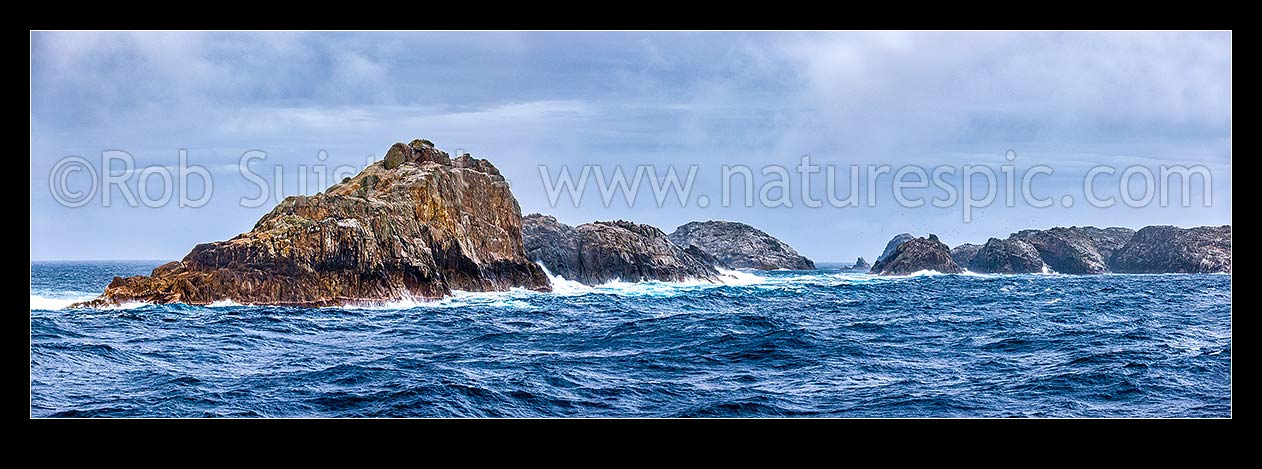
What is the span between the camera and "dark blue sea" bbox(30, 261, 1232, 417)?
15.7 m

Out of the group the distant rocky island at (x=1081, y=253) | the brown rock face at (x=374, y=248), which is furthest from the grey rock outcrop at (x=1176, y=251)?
the brown rock face at (x=374, y=248)

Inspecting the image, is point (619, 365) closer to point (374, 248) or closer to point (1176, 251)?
point (374, 248)

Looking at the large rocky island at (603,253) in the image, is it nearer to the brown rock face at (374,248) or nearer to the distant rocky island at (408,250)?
the distant rocky island at (408,250)

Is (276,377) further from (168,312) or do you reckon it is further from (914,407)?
(168,312)

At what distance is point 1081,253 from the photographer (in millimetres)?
127938

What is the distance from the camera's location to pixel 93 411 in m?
14.8

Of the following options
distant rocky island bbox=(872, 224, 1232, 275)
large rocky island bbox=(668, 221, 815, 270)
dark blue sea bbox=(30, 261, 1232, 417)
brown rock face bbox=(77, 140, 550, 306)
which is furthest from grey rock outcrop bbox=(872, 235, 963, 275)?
dark blue sea bbox=(30, 261, 1232, 417)

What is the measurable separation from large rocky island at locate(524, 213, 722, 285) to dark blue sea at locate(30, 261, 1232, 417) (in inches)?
1618

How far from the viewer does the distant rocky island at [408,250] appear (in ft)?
132

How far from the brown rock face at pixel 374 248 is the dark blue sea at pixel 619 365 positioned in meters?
3.66

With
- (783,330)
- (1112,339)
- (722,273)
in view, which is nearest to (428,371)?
(783,330)

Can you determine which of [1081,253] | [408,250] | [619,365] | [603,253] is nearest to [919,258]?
[1081,253]

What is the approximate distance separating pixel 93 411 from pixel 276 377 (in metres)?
3.96

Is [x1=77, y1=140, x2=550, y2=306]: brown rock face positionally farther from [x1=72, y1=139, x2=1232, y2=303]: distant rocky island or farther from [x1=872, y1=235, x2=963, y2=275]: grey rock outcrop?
[x1=872, y1=235, x2=963, y2=275]: grey rock outcrop
